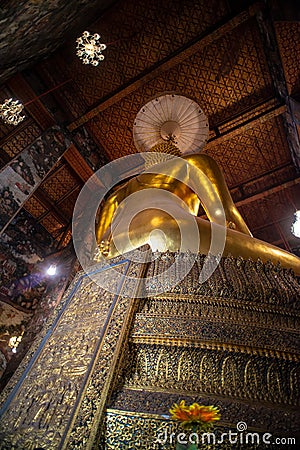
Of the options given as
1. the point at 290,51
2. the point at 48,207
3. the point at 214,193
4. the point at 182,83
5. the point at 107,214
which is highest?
the point at 182,83

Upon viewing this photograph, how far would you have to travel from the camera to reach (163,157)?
325 centimetres

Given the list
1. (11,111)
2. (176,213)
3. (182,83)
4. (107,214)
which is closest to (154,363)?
(176,213)

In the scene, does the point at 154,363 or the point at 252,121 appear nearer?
the point at 154,363

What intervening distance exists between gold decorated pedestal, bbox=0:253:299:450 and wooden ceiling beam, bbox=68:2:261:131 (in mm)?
3051

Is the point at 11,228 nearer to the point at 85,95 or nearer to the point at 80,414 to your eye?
the point at 85,95

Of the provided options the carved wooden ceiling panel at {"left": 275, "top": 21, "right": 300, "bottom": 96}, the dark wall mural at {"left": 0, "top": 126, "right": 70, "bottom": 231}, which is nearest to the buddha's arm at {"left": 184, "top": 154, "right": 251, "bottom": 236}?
the carved wooden ceiling panel at {"left": 275, "top": 21, "right": 300, "bottom": 96}

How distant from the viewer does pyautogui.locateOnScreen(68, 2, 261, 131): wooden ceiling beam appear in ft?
10.9

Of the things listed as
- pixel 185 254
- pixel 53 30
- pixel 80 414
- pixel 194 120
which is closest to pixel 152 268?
pixel 185 254

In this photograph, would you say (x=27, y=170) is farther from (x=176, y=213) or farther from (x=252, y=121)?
(x=252, y=121)

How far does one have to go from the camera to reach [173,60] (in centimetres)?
373

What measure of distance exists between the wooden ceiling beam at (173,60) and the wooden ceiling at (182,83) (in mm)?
12

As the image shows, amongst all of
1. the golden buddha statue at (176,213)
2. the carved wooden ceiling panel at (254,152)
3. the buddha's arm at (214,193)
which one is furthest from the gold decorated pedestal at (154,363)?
the carved wooden ceiling panel at (254,152)

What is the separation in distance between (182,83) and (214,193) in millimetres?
2073

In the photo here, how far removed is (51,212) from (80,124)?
1.85 metres
